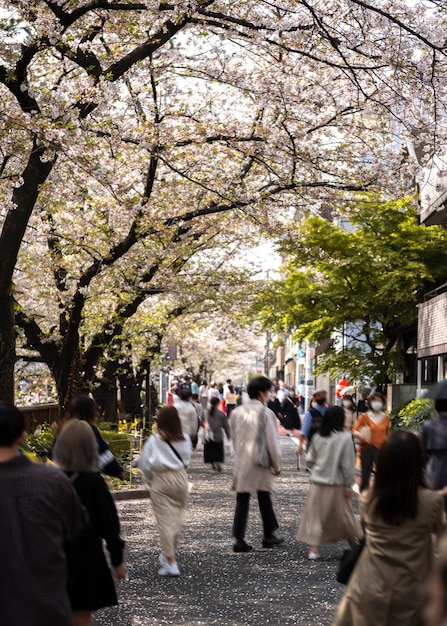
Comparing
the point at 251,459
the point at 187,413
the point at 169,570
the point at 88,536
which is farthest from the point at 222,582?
the point at 187,413

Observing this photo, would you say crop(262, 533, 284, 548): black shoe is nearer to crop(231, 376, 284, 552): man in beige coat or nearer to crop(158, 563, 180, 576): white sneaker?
crop(231, 376, 284, 552): man in beige coat


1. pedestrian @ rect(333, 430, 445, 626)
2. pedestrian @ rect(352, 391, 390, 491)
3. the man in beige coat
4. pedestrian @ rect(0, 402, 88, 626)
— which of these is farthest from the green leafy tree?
pedestrian @ rect(0, 402, 88, 626)

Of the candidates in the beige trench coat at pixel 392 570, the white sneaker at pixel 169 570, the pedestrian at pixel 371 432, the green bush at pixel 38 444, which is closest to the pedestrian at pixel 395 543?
the beige trench coat at pixel 392 570

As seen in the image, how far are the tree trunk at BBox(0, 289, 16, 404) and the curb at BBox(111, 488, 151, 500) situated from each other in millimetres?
4482

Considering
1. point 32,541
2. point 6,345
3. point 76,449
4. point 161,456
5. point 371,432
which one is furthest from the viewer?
point 371,432

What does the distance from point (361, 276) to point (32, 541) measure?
26.7 metres

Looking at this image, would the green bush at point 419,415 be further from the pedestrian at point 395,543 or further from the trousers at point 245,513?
the pedestrian at point 395,543

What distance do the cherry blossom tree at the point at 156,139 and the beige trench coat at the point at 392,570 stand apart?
16.2 ft

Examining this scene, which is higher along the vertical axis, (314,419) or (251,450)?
(314,419)

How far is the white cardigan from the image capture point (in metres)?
9.41

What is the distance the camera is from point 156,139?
15031 millimetres

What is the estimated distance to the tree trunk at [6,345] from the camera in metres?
11.7

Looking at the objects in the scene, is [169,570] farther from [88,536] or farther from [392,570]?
[392,570]

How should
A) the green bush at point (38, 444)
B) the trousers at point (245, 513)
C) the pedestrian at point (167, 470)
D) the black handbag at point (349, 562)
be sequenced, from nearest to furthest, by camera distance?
the black handbag at point (349, 562) → the pedestrian at point (167, 470) → the trousers at point (245, 513) → the green bush at point (38, 444)
